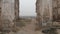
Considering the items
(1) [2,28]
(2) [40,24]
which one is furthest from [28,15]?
(1) [2,28]

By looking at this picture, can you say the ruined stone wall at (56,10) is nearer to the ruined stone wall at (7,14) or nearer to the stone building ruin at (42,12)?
the stone building ruin at (42,12)

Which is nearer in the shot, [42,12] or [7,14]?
[7,14]

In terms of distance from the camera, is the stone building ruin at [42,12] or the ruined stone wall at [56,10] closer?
the stone building ruin at [42,12]

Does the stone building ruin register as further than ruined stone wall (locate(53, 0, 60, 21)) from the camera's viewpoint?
No

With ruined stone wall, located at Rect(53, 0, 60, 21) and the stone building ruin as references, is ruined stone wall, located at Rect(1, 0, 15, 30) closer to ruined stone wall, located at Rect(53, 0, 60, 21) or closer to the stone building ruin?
the stone building ruin

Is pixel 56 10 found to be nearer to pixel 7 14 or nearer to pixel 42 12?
pixel 42 12

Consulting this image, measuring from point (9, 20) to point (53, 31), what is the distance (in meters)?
0.96

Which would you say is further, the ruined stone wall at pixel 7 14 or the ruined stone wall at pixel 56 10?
the ruined stone wall at pixel 56 10

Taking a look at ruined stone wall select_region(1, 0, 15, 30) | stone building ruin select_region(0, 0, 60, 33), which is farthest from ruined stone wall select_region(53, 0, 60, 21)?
ruined stone wall select_region(1, 0, 15, 30)

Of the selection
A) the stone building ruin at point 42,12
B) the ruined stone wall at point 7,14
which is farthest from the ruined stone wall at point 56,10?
the ruined stone wall at point 7,14

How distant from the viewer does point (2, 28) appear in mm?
2928

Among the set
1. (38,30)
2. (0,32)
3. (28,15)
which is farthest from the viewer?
(28,15)

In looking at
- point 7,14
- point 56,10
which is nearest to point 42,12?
point 56,10

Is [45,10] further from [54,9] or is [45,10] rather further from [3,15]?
[3,15]
